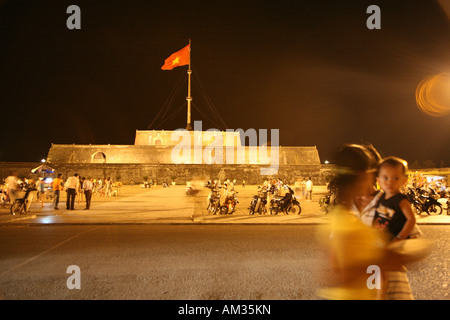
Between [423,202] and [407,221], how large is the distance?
1292 cm

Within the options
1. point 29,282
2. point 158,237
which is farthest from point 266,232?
point 29,282

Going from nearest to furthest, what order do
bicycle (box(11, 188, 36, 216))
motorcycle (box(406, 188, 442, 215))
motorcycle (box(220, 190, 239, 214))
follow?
bicycle (box(11, 188, 36, 216)) < motorcycle (box(220, 190, 239, 214)) < motorcycle (box(406, 188, 442, 215))

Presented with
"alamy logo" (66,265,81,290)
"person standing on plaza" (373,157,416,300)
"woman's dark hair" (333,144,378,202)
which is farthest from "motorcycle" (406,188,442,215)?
"alamy logo" (66,265,81,290)

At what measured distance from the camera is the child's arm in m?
2.56

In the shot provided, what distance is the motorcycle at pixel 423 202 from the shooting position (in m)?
13.3

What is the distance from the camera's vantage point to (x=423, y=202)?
13.6 meters

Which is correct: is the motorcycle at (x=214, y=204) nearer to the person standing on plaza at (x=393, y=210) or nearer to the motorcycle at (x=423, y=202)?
the motorcycle at (x=423, y=202)

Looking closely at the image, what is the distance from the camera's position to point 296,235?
862 centimetres

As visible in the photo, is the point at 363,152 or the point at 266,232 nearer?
the point at 363,152

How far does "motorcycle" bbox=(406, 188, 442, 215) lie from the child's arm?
1201 centimetres

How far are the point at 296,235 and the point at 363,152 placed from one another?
20.8 ft

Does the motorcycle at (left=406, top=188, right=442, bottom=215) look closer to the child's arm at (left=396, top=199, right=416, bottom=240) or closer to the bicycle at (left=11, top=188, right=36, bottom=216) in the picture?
the child's arm at (left=396, top=199, right=416, bottom=240)
